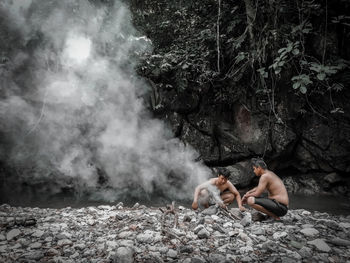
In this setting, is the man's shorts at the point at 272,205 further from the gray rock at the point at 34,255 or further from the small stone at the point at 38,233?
the small stone at the point at 38,233

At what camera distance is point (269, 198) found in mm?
4141

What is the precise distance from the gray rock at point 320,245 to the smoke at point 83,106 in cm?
462

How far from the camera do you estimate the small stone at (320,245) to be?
2.98 m

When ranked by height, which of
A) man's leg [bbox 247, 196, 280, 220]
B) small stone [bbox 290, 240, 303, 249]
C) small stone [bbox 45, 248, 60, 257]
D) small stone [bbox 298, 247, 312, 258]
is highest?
man's leg [bbox 247, 196, 280, 220]

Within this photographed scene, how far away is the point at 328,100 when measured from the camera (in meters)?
7.14

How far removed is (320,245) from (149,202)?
14.9ft

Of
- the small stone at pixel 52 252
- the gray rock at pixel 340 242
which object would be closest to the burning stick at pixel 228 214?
the gray rock at pixel 340 242

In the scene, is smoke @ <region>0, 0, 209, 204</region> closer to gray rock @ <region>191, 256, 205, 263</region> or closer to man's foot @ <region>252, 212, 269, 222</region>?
man's foot @ <region>252, 212, 269, 222</region>

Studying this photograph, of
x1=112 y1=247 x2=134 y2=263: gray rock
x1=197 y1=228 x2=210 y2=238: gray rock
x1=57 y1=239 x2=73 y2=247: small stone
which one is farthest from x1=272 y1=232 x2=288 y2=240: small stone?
x1=57 y1=239 x2=73 y2=247: small stone

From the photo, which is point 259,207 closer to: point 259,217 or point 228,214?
point 259,217

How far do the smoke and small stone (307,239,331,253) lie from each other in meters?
4.62

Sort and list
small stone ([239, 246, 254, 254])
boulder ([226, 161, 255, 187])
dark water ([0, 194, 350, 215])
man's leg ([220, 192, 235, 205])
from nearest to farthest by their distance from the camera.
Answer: small stone ([239, 246, 254, 254]), man's leg ([220, 192, 235, 205]), dark water ([0, 194, 350, 215]), boulder ([226, 161, 255, 187])

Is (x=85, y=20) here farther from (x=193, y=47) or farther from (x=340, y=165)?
(x=340, y=165)

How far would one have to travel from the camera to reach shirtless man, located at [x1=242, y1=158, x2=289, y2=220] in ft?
13.3
